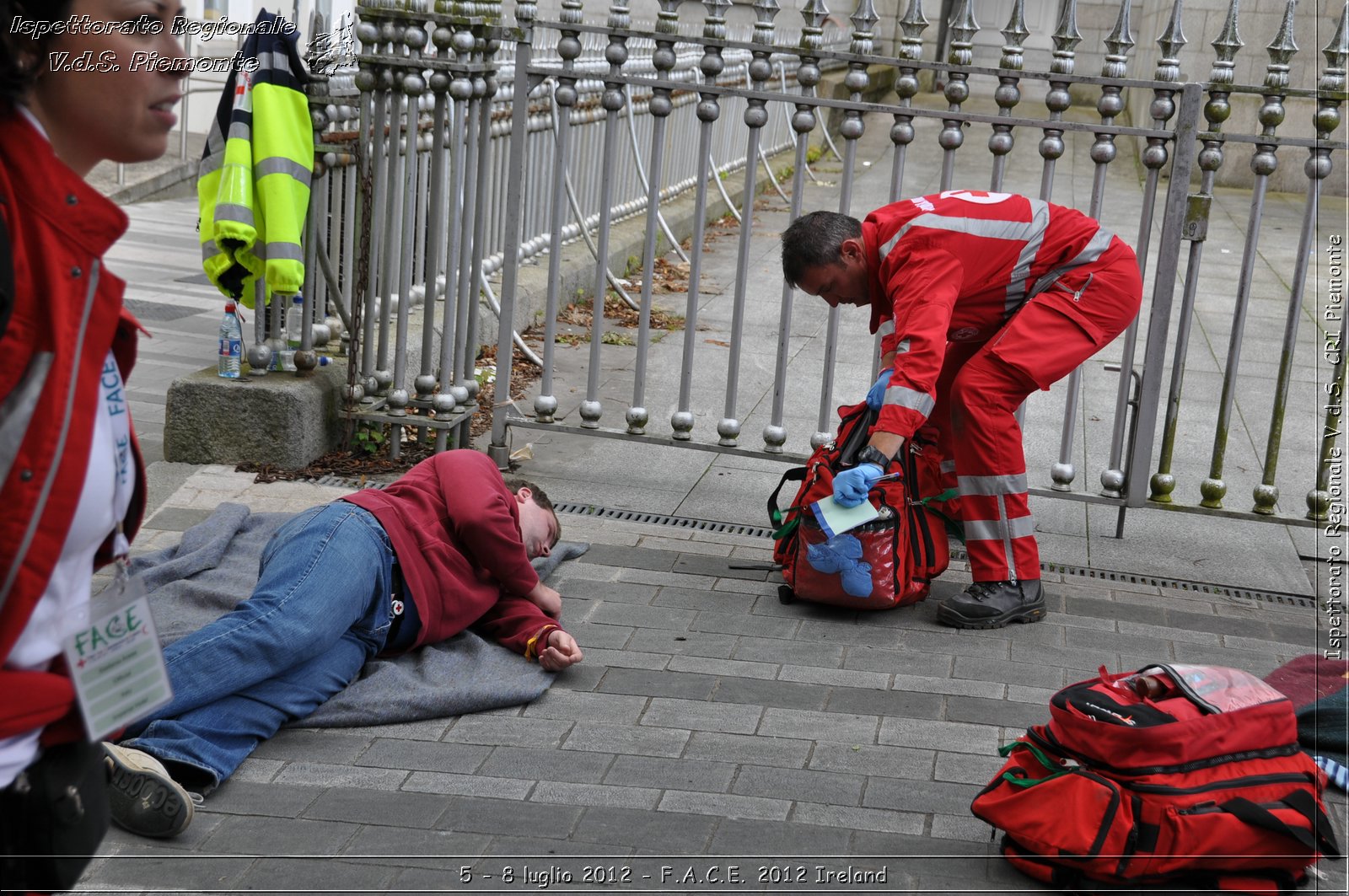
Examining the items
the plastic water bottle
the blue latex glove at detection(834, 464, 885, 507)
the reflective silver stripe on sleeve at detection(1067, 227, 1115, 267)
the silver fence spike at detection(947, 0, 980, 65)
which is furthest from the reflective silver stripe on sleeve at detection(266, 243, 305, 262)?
the reflective silver stripe on sleeve at detection(1067, 227, 1115, 267)

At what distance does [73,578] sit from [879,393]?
3.27 meters

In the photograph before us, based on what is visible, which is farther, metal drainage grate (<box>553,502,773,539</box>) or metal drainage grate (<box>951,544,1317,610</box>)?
metal drainage grate (<box>553,502,773,539</box>)

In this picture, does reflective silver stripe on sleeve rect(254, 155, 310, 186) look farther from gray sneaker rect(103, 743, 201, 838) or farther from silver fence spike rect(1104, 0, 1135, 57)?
silver fence spike rect(1104, 0, 1135, 57)

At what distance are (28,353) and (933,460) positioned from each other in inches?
144

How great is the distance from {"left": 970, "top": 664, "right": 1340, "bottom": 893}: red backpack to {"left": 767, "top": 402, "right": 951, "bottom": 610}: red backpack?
143 cm

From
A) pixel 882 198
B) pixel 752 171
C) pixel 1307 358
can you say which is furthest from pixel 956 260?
pixel 882 198

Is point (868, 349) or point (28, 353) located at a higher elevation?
point (28, 353)

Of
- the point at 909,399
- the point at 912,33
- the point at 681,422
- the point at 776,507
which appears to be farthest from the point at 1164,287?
the point at 681,422

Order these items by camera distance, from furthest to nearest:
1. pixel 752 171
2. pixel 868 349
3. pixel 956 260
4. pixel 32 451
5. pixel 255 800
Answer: pixel 868 349, pixel 752 171, pixel 956 260, pixel 255 800, pixel 32 451

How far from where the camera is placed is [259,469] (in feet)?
17.9

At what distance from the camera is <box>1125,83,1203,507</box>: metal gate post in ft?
16.6

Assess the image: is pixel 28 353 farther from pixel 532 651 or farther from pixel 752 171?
pixel 752 171

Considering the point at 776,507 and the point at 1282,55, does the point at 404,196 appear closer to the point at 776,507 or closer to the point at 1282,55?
the point at 776,507

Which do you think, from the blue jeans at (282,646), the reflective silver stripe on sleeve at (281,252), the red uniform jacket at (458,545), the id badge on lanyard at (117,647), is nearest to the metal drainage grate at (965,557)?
the reflective silver stripe on sleeve at (281,252)
